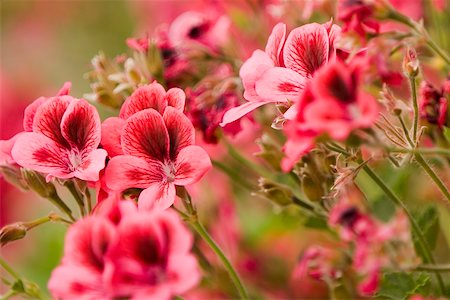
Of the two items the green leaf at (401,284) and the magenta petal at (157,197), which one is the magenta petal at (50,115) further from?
the green leaf at (401,284)

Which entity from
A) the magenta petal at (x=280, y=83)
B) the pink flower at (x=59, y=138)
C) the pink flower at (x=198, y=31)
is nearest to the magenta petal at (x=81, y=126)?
Answer: the pink flower at (x=59, y=138)

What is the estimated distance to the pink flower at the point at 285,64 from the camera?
0.46 meters

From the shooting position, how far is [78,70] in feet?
5.24

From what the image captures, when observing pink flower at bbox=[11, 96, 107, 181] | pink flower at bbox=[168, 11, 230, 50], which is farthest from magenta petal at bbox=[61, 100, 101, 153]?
pink flower at bbox=[168, 11, 230, 50]

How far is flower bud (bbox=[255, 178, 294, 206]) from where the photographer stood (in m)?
0.55

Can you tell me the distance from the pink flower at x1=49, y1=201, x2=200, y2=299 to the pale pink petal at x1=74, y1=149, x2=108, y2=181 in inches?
2.1

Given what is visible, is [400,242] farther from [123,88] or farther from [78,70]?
[78,70]

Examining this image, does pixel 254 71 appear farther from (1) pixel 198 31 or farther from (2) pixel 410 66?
(1) pixel 198 31

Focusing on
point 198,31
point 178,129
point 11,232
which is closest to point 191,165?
point 178,129

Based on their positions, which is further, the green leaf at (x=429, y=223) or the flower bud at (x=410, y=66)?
the green leaf at (x=429, y=223)

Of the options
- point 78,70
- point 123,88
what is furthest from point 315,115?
point 78,70

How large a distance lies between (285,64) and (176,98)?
2.7 inches

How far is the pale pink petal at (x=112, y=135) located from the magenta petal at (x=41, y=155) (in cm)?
3

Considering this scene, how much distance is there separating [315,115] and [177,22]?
1.14 ft
